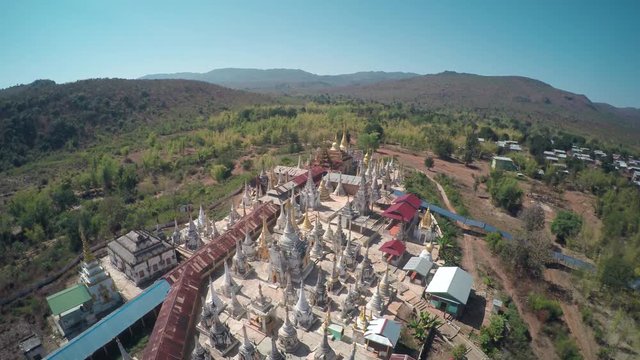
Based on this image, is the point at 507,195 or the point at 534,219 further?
the point at 507,195

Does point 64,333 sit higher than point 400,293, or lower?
lower

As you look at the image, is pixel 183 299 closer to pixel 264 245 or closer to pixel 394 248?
pixel 264 245

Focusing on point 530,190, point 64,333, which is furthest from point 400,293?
point 530,190

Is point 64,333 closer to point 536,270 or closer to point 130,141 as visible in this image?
point 536,270

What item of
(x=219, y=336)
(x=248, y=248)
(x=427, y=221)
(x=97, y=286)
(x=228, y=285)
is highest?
(x=427, y=221)

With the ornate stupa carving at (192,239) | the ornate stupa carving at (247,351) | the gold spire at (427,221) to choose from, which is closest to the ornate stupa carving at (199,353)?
the ornate stupa carving at (247,351)

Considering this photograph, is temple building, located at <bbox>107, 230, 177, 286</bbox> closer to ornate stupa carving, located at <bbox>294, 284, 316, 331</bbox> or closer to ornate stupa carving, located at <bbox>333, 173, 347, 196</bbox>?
ornate stupa carving, located at <bbox>294, 284, 316, 331</bbox>

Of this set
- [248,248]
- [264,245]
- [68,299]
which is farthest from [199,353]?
[264,245]
